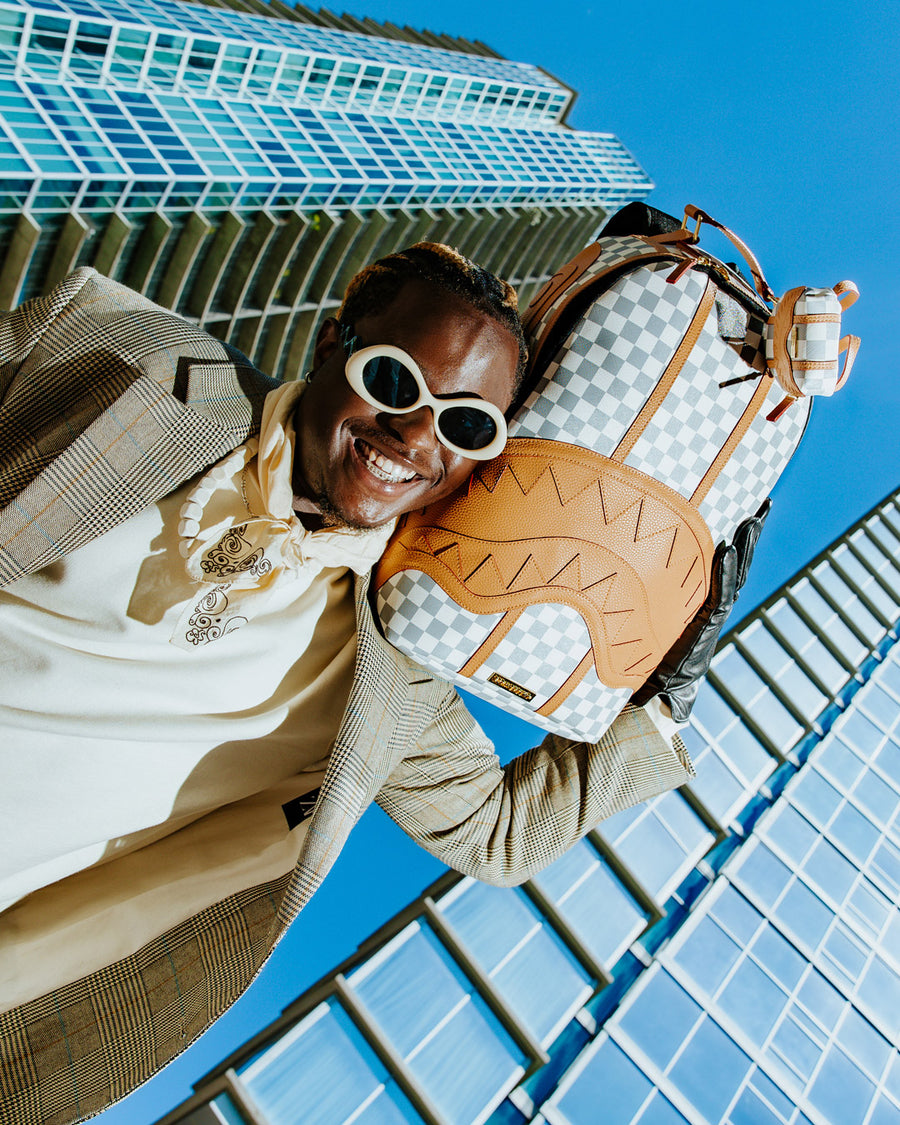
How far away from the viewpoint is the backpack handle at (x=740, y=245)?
6.80ft

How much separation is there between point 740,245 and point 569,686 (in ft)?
4.66

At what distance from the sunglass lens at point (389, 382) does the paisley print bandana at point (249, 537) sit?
29 cm

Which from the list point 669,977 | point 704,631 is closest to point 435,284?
point 704,631

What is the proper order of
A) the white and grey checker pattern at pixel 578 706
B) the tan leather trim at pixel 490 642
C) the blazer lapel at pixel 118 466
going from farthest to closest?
the white and grey checker pattern at pixel 578 706
the tan leather trim at pixel 490 642
the blazer lapel at pixel 118 466

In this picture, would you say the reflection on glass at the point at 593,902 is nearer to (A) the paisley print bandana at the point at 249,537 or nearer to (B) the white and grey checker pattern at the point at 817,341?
(A) the paisley print bandana at the point at 249,537

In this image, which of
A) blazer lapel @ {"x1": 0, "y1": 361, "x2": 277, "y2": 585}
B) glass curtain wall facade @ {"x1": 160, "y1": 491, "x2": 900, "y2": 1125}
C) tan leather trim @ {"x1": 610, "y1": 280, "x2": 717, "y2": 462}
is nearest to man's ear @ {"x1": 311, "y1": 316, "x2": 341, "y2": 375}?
blazer lapel @ {"x1": 0, "y1": 361, "x2": 277, "y2": 585}

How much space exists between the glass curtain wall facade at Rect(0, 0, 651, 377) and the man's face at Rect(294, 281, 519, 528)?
63.6 feet

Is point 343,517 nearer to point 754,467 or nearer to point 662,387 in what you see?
point 662,387

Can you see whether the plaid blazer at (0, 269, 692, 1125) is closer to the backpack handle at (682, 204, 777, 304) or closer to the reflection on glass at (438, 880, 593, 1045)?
the backpack handle at (682, 204, 777, 304)

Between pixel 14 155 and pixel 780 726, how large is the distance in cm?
2049

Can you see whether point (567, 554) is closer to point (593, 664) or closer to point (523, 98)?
point (593, 664)

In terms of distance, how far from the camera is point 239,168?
21.4 metres

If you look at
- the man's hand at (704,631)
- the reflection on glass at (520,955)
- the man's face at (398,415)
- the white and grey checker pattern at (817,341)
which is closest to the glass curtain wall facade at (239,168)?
the reflection on glass at (520,955)

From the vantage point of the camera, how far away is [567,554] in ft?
6.21
